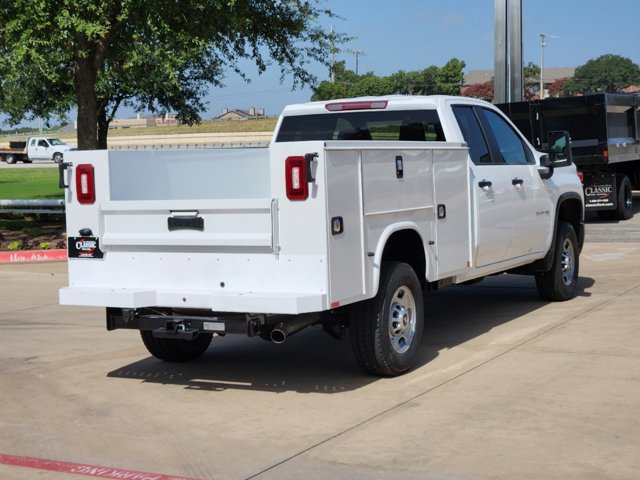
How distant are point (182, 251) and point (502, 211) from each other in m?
3.43

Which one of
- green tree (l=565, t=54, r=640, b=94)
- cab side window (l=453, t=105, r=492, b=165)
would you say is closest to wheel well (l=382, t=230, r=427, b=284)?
cab side window (l=453, t=105, r=492, b=165)

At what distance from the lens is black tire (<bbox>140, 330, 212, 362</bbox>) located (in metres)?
8.40

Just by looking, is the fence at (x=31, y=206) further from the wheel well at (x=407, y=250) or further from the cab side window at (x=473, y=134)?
the wheel well at (x=407, y=250)

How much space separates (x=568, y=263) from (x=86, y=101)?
33.0 feet

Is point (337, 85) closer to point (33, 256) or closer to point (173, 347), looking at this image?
point (33, 256)

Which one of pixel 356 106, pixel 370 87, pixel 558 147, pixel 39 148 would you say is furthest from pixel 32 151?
pixel 356 106

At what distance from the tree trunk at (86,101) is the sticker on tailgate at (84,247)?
10.3 metres

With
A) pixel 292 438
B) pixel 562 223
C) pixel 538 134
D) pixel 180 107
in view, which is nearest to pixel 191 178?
pixel 292 438

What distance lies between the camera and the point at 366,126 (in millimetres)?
9156

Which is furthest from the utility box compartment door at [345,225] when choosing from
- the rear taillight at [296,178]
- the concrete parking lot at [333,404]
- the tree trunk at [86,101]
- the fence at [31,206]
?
the fence at [31,206]

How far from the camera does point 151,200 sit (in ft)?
24.4

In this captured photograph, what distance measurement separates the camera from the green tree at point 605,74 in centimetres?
14315

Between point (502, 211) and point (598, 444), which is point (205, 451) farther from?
point (502, 211)

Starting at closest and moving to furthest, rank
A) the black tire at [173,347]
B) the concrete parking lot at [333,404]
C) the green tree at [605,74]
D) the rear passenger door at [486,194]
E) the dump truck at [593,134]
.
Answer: the concrete parking lot at [333,404] < the black tire at [173,347] < the rear passenger door at [486,194] < the dump truck at [593,134] < the green tree at [605,74]
